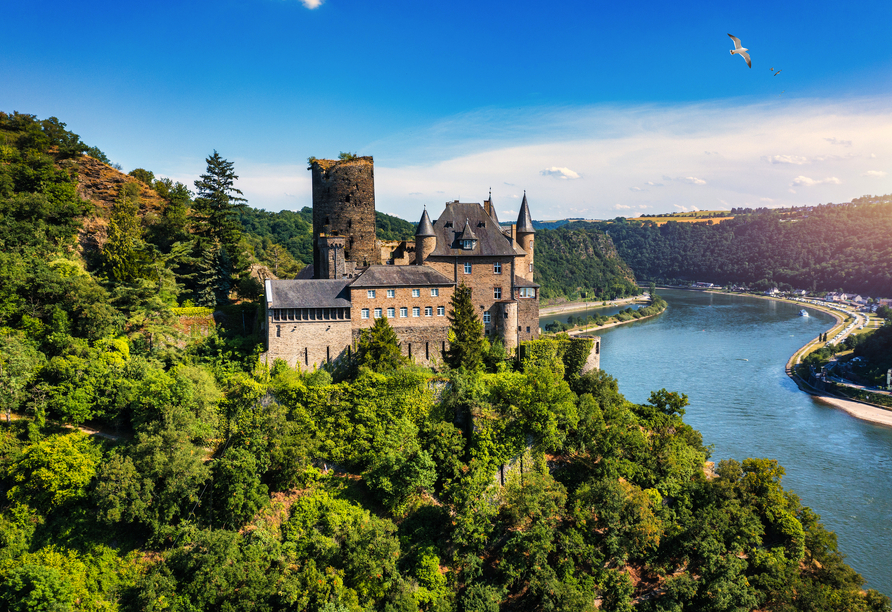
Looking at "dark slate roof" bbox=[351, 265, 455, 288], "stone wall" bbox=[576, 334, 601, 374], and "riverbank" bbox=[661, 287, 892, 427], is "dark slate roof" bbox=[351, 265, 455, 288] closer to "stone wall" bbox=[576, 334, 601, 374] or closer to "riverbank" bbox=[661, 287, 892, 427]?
"stone wall" bbox=[576, 334, 601, 374]

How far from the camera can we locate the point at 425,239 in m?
36.7

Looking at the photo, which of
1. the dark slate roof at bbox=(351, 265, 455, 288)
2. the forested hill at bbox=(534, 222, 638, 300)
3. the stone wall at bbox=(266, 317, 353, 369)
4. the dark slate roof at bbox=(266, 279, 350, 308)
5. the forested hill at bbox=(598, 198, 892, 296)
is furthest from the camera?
the forested hill at bbox=(534, 222, 638, 300)

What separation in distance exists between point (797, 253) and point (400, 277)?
6120 inches

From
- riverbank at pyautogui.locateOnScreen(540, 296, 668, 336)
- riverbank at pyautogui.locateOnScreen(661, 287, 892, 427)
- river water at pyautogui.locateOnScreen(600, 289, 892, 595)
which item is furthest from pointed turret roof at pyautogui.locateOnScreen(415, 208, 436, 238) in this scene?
riverbank at pyautogui.locateOnScreen(540, 296, 668, 336)

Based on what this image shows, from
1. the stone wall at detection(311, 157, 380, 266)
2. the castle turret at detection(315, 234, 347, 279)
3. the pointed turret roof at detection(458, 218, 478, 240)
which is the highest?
the stone wall at detection(311, 157, 380, 266)

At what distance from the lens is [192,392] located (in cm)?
2769

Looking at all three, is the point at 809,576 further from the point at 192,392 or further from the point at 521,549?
the point at 192,392

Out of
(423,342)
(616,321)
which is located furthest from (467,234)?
(616,321)

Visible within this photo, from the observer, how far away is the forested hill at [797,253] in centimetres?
13738

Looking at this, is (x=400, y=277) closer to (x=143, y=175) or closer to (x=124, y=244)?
(x=124, y=244)

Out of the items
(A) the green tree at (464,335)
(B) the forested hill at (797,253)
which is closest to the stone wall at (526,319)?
(A) the green tree at (464,335)

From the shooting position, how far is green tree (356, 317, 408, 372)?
3272 cm

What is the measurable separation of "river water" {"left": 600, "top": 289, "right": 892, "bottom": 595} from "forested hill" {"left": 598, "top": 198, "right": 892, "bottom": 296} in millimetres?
38544

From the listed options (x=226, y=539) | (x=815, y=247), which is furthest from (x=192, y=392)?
(x=815, y=247)
